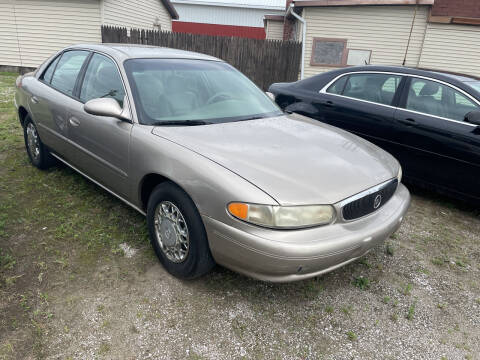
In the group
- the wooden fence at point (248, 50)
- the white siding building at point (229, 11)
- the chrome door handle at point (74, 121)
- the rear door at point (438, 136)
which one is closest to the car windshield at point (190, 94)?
the chrome door handle at point (74, 121)

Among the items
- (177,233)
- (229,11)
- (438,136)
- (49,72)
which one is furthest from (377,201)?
(229,11)

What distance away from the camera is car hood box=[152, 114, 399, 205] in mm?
2271

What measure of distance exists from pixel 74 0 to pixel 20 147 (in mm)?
10281

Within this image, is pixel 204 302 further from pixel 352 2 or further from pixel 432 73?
pixel 352 2

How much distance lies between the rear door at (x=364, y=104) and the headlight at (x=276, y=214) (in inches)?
108

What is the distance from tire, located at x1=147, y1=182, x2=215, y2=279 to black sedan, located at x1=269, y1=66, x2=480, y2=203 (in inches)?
117

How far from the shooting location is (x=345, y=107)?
480 centimetres

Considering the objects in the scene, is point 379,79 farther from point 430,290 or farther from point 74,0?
point 74,0

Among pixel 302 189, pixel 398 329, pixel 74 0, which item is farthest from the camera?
pixel 74 0

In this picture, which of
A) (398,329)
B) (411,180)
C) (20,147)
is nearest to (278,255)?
(398,329)

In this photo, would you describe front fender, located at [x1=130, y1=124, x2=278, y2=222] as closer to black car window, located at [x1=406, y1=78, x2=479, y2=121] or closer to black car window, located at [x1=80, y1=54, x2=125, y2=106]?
black car window, located at [x1=80, y1=54, x2=125, y2=106]

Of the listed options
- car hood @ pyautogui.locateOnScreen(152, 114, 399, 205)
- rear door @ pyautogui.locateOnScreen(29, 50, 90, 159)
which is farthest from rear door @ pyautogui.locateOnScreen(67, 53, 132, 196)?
car hood @ pyautogui.locateOnScreen(152, 114, 399, 205)

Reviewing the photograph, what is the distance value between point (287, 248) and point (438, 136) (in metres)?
2.87

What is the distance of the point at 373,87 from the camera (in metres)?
4.70
